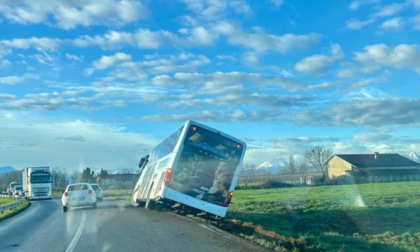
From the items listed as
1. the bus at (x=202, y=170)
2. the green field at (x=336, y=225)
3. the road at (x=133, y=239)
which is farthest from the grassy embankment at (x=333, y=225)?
the bus at (x=202, y=170)

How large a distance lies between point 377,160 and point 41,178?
64827 millimetres

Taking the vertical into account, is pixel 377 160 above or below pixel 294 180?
above

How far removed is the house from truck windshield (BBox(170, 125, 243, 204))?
6878 centimetres

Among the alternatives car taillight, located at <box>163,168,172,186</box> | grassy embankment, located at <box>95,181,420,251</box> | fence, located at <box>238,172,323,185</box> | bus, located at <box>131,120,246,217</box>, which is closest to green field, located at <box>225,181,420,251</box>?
grassy embankment, located at <box>95,181,420,251</box>

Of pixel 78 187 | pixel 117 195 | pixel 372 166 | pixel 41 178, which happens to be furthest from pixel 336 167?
pixel 78 187

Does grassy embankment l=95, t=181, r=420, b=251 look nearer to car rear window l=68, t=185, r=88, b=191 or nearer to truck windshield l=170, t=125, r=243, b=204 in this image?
truck windshield l=170, t=125, r=243, b=204

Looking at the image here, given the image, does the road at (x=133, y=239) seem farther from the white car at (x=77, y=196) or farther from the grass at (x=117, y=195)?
the grass at (x=117, y=195)

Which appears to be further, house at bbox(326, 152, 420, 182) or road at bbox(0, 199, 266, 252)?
house at bbox(326, 152, 420, 182)

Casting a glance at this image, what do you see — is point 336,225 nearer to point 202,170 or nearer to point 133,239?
point 202,170

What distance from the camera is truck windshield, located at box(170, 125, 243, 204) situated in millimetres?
15805

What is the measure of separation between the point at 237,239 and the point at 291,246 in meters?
1.49

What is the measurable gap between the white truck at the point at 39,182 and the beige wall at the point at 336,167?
55.0 m

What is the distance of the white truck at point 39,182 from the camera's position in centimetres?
4997

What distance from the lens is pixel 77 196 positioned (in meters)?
25.6
